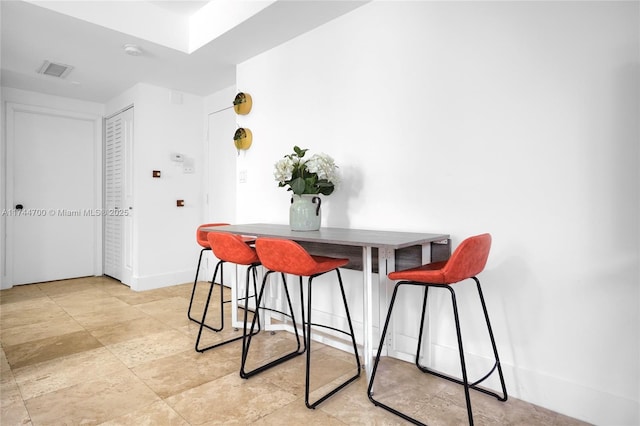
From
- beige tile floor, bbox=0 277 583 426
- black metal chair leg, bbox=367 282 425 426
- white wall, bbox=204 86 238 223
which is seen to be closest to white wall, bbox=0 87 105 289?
beige tile floor, bbox=0 277 583 426

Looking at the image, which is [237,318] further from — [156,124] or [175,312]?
[156,124]

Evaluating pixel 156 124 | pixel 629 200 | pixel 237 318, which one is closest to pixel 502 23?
pixel 629 200

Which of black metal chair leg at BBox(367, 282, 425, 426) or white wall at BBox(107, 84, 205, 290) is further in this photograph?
white wall at BBox(107, 84, 205, 290)

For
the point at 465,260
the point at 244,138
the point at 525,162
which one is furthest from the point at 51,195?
the point at 525,162

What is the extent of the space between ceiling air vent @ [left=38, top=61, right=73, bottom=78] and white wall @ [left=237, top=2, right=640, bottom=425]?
10.1ft

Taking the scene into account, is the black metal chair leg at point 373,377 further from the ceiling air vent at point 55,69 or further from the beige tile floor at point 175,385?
the ceiling air vent at point 55,69

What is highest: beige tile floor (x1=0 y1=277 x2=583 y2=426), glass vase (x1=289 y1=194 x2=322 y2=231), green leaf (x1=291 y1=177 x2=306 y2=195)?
green leaf (x1=291 y1=177 x2=306 y2=195)

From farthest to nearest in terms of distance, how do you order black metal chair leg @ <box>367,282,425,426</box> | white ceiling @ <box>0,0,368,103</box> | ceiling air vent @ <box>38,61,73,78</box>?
ceiling air vent @ <box>38,61,73,78</box> < white ceiling @ <box>0,0,368,103</box> < black metal chair leg @ <box>367,282,425,426</box>

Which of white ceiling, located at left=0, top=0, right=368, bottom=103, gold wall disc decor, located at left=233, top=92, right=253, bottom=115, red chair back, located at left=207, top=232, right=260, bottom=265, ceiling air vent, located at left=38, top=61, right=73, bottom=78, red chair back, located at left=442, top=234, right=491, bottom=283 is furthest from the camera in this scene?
ceiling air vent, located at left=38, top=61, right=73, bottom=78

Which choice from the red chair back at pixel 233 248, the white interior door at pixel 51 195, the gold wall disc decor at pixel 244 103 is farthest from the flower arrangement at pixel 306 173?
the white interior door at pixel 51 195

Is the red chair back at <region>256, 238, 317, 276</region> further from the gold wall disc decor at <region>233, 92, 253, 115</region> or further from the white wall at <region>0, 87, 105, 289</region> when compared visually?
the white wall at <region>0, 87, 105, 289</region>

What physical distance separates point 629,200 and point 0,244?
Result: 236 inches

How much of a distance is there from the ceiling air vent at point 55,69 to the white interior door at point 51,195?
0.99 metres

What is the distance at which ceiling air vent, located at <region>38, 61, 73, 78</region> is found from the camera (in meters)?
3.74
